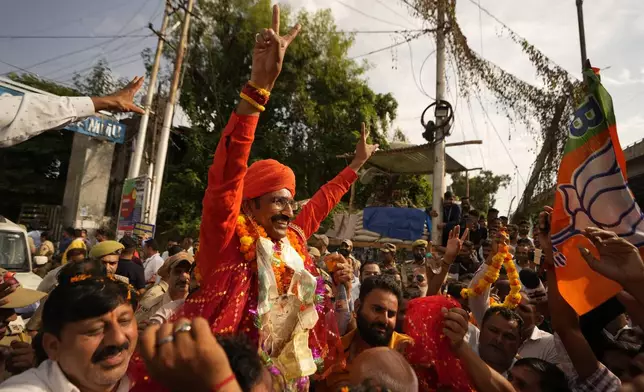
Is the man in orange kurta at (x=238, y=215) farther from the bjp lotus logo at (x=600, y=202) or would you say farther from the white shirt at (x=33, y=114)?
the bjp lotus logo at (x=600, y=202)

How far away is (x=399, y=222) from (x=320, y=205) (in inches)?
293

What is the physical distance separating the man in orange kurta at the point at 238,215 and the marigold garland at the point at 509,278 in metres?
1.28

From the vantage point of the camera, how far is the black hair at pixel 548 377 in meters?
2.19

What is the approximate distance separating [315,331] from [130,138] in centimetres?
1567

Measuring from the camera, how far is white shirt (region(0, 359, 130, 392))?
1.47 metres

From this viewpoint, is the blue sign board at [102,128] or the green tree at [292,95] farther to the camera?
the green tree at [292,95]

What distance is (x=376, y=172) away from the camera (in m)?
13.2

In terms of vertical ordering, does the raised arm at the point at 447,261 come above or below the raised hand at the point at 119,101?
below

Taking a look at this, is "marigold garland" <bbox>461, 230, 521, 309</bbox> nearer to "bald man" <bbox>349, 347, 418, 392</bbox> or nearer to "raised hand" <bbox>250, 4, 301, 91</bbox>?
"bald man" <bbox>349, 347, 418, 392</bbox>

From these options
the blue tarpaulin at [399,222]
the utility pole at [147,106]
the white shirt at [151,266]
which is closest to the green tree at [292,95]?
the utility pole at [147,106]

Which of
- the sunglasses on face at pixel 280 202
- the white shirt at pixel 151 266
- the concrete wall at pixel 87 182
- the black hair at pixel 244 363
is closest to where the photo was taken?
the black hair at pixel 244 363

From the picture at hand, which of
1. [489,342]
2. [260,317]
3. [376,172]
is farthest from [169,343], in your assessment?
[376,172]

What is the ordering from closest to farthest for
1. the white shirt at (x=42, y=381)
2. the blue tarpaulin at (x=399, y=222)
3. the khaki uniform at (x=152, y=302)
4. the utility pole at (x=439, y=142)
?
the white shirt at (x=42, y=381), the khaki uniform at (x=152, y=302), the utility pole at (x=439, y=142), the blue tarpaulin at (x=399, y=222)

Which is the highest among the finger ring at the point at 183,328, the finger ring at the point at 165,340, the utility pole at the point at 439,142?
the utility pole at the point at 439,142
